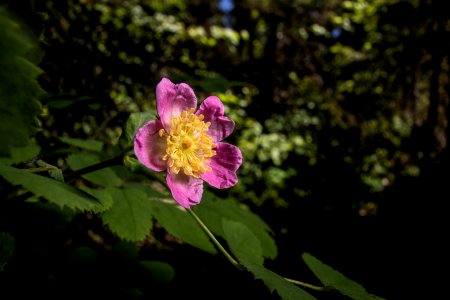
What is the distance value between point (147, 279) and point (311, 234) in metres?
0.94

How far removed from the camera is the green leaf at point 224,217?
3.46ft

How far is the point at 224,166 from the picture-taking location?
42.7 inches

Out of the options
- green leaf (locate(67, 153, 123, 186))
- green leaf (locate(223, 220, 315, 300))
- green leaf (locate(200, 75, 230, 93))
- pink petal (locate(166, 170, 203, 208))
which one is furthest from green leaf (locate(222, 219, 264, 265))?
green leaf (locate(200, 75, 230, 93))

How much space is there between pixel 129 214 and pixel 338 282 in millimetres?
515

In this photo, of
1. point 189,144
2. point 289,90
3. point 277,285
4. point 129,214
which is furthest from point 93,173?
point 289,90

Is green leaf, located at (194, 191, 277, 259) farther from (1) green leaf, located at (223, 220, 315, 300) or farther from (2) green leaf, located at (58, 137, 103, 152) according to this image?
(2) green leaf, located at (58, 137, 103, 152)

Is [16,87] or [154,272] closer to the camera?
[16,87]

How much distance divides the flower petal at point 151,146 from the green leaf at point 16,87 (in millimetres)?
284

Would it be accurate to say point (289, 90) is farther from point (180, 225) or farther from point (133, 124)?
point (133, 124)

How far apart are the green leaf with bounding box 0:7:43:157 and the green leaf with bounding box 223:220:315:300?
17.9 inches

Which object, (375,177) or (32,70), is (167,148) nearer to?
(32,70)

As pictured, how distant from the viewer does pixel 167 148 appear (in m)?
0.93

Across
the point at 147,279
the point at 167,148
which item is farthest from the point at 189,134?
the point at 147,279

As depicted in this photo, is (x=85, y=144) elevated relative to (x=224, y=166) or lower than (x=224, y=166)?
lower
